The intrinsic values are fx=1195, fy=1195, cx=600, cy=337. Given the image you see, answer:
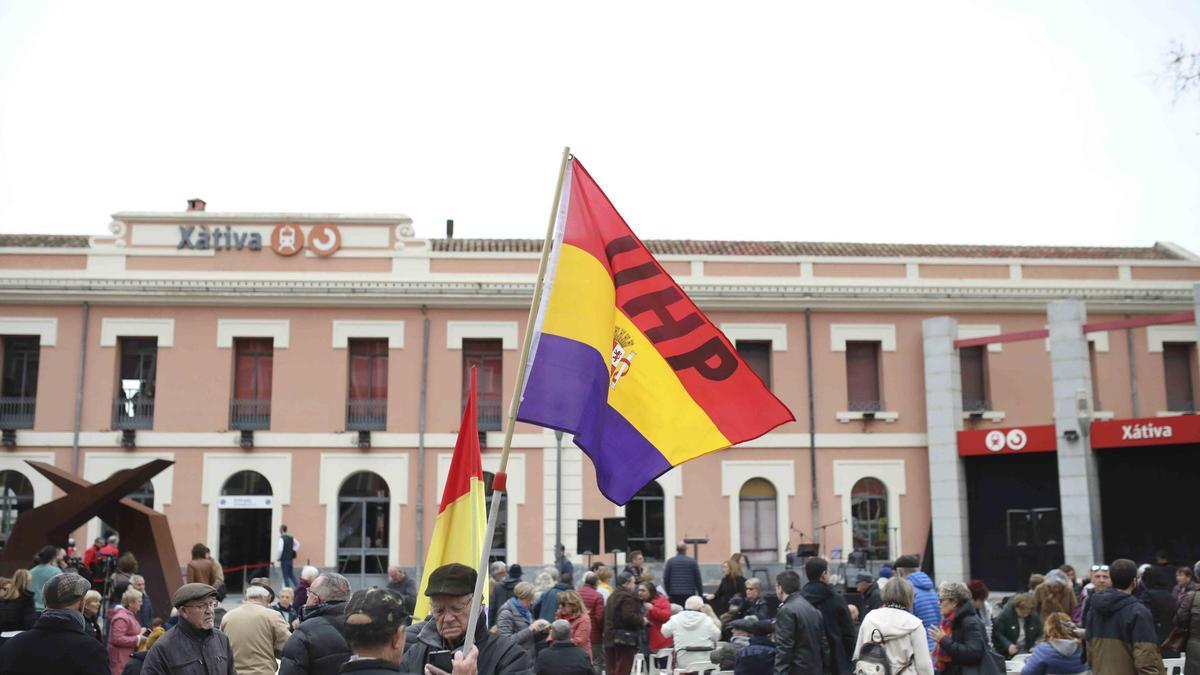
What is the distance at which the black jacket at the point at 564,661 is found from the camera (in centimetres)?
844

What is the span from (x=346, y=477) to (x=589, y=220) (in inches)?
859

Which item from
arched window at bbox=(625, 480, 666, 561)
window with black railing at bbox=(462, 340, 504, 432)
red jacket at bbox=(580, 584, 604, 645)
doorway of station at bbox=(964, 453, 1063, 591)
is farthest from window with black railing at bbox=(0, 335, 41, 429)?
doorway of station at bbox=(964, 453, 1063, 591)

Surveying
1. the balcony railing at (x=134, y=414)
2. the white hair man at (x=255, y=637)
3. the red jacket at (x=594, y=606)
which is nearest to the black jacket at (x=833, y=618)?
the white hair man at (x=255, y=637)

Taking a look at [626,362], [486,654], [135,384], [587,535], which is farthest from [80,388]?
[486,654]

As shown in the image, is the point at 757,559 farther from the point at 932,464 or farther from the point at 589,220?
the point at 589,220

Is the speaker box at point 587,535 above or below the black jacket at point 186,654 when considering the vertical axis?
above

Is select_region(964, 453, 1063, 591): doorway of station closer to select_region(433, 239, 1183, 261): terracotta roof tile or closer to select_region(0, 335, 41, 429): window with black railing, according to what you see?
select_region(433, 239, 1183, 261): terracotta roof tile

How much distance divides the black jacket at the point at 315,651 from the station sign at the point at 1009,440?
852 inches

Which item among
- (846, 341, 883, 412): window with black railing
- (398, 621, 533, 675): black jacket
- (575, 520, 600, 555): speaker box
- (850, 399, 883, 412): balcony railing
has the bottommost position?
(398, 621, 533, 675): black jacket

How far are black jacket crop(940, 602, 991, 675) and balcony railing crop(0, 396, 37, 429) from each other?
24240 millimetres

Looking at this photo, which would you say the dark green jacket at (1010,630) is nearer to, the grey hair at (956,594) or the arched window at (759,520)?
the grey hair at (956,594)

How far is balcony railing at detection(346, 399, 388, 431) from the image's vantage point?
27.8m

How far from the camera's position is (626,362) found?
6.83 metres

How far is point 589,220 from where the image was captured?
6.72 m
